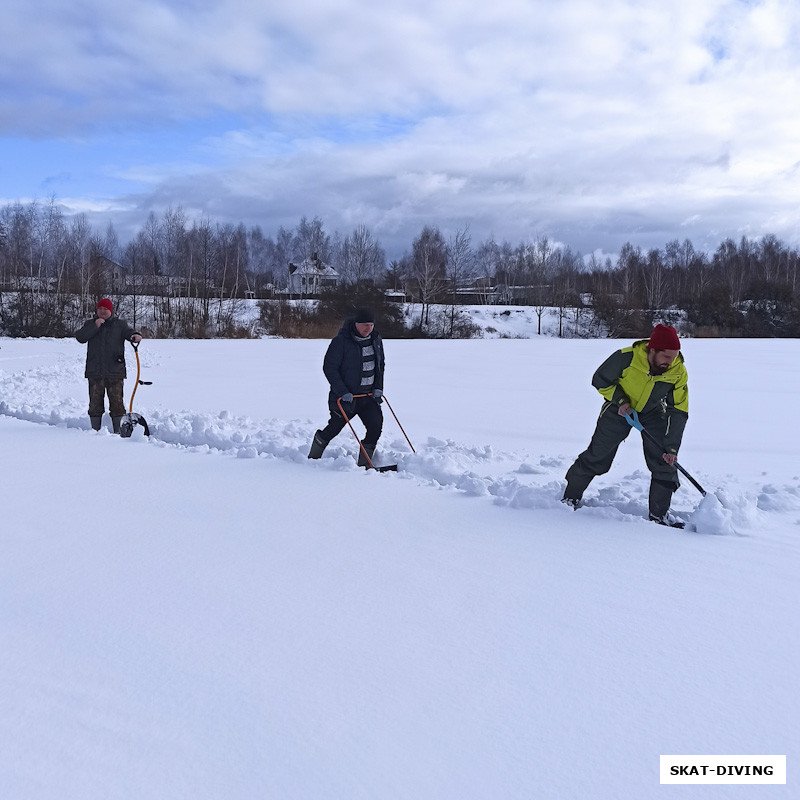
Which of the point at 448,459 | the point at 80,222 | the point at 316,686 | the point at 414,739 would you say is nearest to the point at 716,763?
the point at 414,739

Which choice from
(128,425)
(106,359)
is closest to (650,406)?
(128,425)

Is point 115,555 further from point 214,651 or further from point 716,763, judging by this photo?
point 716,763

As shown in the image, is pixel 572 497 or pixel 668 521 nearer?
pixel 668 521

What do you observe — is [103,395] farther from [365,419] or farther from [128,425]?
[365,419]

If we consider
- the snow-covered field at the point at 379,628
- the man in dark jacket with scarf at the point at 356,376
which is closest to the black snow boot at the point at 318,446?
the man in dark jacket with scarf at the point at 356,376

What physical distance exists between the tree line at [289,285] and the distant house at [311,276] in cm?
87

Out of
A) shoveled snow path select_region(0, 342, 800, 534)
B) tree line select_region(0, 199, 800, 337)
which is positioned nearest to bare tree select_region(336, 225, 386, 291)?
tree line select_region(0, 199, 800, 337)

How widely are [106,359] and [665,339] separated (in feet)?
19.8

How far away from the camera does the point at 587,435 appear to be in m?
8.36

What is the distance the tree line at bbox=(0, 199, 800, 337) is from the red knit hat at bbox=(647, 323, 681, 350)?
32.5 meters

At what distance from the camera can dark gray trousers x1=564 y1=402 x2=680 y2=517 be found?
455cm

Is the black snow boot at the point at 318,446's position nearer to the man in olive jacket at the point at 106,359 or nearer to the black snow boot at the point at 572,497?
the black snow boot at the point at 572,497

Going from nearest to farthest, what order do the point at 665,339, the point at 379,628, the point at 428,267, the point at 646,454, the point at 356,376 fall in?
the point at 379,628, the point at 665,339, the point at 646,454, the point at 356,376, the point at 428,267

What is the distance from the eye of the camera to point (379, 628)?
2932 millimetres
